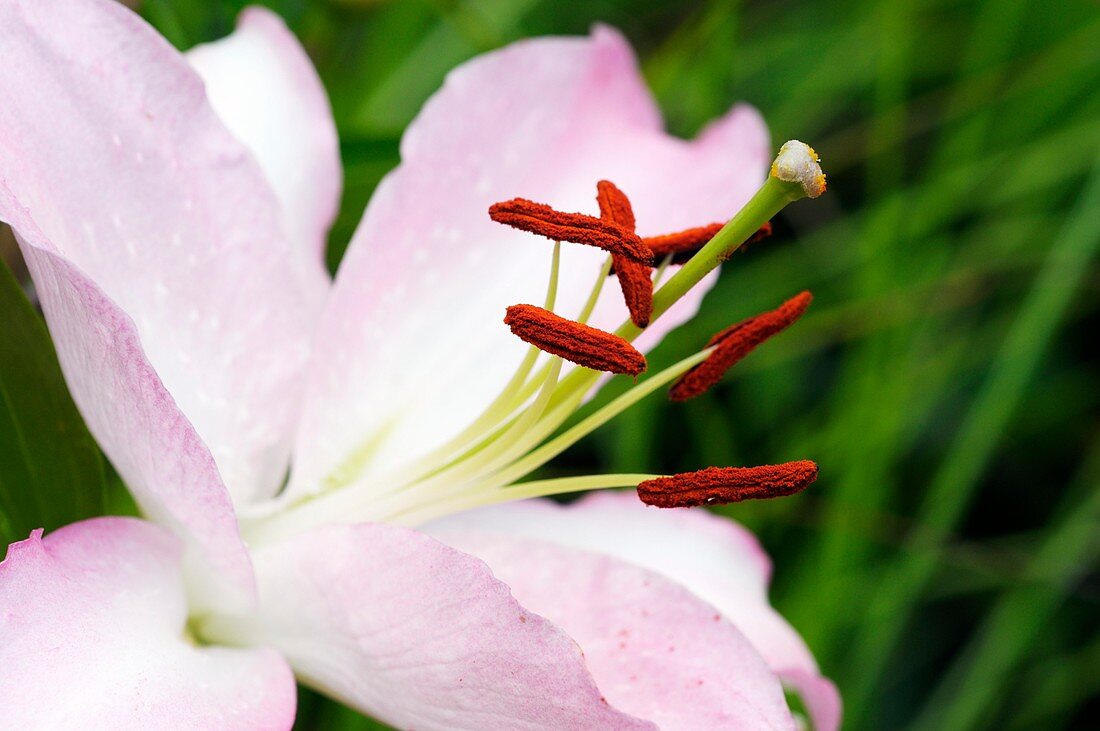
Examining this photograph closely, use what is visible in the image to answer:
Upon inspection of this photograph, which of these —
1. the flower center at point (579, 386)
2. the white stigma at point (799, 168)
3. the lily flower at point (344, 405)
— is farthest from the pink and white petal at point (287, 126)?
the white stigma at point (799, 168)

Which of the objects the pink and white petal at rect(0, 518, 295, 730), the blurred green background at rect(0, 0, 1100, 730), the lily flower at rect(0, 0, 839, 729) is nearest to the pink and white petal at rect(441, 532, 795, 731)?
the lily flower at rect(0, 0, 839, 729)

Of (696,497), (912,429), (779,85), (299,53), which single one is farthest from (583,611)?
(779,85)

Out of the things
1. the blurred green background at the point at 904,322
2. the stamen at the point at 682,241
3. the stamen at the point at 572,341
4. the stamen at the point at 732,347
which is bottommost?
the blurred green background at the point at 904,322

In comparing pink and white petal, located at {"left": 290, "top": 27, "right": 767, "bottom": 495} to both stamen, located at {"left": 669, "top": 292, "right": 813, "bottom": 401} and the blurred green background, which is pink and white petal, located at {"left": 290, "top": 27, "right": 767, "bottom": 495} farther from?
the blurred green background

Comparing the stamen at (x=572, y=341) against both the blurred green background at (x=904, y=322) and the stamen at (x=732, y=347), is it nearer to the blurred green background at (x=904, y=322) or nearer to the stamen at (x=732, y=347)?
the stamen at (x=732, y=347)

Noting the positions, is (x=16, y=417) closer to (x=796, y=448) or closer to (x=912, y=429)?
(x=796, y=448)
